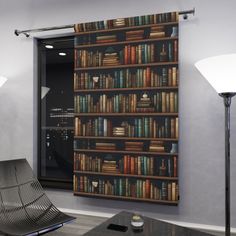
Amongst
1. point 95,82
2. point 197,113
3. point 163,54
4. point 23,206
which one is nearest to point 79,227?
point 23,206

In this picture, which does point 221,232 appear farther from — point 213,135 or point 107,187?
point 107,187

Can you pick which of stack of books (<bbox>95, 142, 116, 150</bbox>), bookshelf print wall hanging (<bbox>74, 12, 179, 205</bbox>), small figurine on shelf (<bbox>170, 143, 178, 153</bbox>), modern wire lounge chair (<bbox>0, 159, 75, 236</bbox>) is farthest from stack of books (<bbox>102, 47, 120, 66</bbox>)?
modern wire lounge chair (<bbox>0, 159, 75, 236</bbox>)

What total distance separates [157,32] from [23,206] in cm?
210

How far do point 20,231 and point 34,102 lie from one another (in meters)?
1.61

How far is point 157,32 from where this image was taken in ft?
9.70

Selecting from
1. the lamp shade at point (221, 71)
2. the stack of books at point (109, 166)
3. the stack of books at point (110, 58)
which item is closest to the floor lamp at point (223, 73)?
the lamp shade at point (221, 71)

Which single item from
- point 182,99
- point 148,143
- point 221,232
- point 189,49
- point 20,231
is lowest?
point 221,232

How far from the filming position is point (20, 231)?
2.36 m

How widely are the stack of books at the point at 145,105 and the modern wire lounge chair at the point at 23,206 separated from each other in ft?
3.93

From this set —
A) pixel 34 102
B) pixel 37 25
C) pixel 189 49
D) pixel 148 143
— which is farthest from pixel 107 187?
pixel 37 25

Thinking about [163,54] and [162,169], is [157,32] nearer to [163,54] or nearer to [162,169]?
[163,54]

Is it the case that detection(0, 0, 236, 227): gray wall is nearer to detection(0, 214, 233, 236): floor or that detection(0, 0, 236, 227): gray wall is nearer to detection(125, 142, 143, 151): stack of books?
detection(0, 214, 233, 236): floor

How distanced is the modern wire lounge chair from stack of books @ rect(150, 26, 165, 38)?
6.04 ft

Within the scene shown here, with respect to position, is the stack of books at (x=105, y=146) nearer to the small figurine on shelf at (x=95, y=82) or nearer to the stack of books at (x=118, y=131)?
the stack of books at (x=118, y=131)
